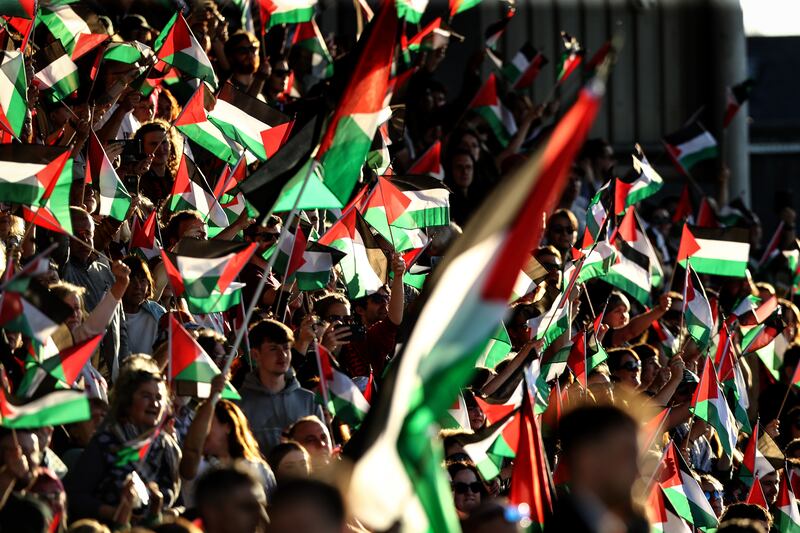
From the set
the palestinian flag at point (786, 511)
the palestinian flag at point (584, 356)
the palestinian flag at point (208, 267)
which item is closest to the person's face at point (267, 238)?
the palestinian flag at point (208, 267)

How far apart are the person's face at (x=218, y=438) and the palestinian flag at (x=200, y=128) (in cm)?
346

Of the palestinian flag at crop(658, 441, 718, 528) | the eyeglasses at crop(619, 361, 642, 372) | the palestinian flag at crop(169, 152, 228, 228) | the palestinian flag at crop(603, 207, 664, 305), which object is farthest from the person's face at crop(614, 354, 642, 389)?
the palestinian flag at crop(169, 152, 228, 228)

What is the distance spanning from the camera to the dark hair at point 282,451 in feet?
23.5

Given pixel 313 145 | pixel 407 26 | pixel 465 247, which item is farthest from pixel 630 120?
pixel 465 247

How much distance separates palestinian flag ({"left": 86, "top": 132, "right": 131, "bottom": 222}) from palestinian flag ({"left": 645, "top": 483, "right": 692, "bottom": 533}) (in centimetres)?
330

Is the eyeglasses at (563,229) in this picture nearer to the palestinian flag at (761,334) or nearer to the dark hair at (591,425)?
the palestinian flag at (761,334)

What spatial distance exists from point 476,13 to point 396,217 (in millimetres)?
9900

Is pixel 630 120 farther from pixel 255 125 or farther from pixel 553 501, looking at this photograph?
pixel 553 501

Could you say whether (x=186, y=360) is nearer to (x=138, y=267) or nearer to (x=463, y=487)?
(x=138, y=267)

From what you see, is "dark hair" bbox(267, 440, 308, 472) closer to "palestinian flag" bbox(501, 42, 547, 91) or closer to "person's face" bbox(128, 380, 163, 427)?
"person's face" bbox(128, 380, 163, 427)

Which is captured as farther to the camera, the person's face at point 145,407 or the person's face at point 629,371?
the person's face at point 629,371

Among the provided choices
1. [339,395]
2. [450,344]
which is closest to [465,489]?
[339,395]

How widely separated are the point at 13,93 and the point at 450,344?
14.8ft

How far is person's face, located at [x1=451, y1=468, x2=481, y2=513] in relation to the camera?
777 centimetres
